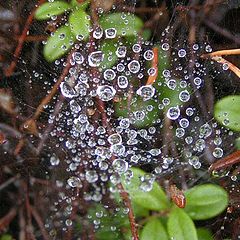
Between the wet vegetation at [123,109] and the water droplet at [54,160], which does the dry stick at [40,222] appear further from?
the water droplet at [54,160]

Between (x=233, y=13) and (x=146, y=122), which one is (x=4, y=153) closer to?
(x=146, y=122)

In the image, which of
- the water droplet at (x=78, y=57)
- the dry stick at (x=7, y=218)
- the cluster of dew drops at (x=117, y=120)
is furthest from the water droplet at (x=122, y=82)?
the dry stick at (x=7, y=218)

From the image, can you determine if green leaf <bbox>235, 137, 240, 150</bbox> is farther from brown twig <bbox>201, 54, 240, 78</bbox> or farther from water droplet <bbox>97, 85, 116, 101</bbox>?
water droplet <bbox>97, 85, 116, 101</bbox>

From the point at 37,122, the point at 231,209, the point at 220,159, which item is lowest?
the point at 231,209

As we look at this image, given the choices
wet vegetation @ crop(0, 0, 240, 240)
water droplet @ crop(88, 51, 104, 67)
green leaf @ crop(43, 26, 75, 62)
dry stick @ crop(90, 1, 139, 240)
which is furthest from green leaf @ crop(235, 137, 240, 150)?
green leaf @ crop(43, 26, 75, 62)

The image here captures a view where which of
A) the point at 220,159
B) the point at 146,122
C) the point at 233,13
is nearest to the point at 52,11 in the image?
the point at 146,122

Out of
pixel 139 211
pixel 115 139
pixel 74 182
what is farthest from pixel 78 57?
pixel 139 211
